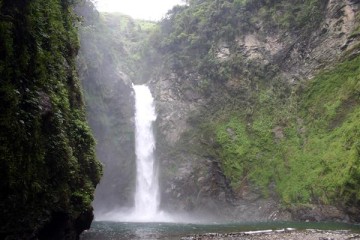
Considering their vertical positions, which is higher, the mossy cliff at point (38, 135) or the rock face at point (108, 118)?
the rock face at point (108, 118)

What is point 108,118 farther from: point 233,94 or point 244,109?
point 244,109

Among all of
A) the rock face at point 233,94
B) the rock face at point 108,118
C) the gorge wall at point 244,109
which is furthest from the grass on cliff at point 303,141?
the rock face at point 108,118

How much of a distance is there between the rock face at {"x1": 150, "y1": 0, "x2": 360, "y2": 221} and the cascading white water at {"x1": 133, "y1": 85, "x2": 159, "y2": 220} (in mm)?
936

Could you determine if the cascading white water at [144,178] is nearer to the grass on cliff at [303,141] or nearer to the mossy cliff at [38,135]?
the grass on cliff at [303,141]

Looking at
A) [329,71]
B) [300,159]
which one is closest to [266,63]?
[329,71]

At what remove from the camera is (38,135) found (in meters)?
10.5

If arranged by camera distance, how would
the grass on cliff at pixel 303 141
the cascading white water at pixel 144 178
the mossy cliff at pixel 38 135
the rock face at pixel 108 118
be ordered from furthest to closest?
the rock face at pixel 108 118 < the cascading white water at pixel 144 178 < the grass on cliff at pixel 303 141 < the mossy cliff at pixel 38 135

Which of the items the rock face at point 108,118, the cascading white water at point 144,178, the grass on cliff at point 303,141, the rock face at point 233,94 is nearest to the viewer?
the grass on cliff at point 303,141

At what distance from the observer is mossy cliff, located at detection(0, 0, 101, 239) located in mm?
9117

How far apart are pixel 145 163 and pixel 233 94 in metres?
11.2

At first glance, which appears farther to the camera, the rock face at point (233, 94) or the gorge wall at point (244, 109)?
the rock face at point (233, 94)

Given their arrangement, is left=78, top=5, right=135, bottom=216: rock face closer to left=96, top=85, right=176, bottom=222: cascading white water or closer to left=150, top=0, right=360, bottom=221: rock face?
left=96, top=85, right=176, bottom=222: cascading white water

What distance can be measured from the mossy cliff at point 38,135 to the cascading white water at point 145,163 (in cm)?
1882

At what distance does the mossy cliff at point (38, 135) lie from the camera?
9.12 m
